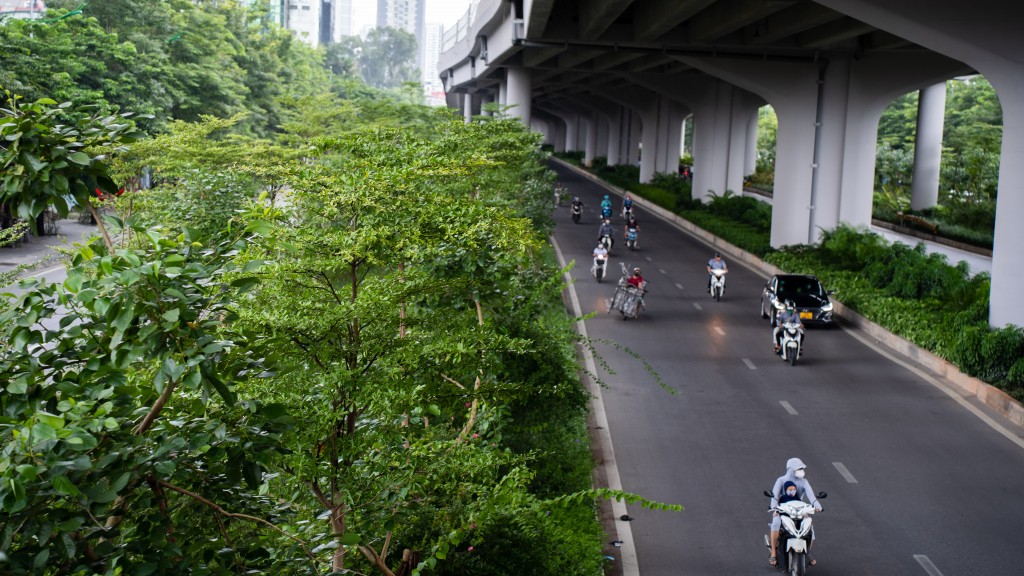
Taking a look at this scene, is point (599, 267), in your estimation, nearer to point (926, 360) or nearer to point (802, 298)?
point (802, 298)

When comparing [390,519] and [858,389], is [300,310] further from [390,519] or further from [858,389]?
[858,389]

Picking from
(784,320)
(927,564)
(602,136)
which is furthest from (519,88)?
(602,136)

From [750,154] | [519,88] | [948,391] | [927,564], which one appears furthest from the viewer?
[750,154]

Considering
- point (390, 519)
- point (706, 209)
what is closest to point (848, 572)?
point (390, 519)

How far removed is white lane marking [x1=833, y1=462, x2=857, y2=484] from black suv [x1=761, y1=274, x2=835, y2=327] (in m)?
11.1

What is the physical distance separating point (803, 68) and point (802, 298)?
14.3m

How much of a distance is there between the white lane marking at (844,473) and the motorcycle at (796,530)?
434cm

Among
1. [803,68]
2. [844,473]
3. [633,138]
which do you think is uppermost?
[803,68]

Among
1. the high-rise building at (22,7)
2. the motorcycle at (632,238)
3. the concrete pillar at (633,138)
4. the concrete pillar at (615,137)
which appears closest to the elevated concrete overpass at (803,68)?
the motorcycle at (632,238)

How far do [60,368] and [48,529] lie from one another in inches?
33.2

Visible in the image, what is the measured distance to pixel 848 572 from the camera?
13.0 metres

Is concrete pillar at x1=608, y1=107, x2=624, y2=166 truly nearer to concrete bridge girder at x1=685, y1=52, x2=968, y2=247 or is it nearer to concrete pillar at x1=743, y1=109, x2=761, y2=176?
concrete pillar at x1=743, y1=109, x2=761, y2=176

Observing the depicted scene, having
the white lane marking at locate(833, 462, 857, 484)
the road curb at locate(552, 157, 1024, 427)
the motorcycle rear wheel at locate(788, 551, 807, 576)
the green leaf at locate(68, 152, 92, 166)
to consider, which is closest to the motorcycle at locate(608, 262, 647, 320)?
the road curb at locate(552, 157, 1024, 427)

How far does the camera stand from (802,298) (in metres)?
29.3
